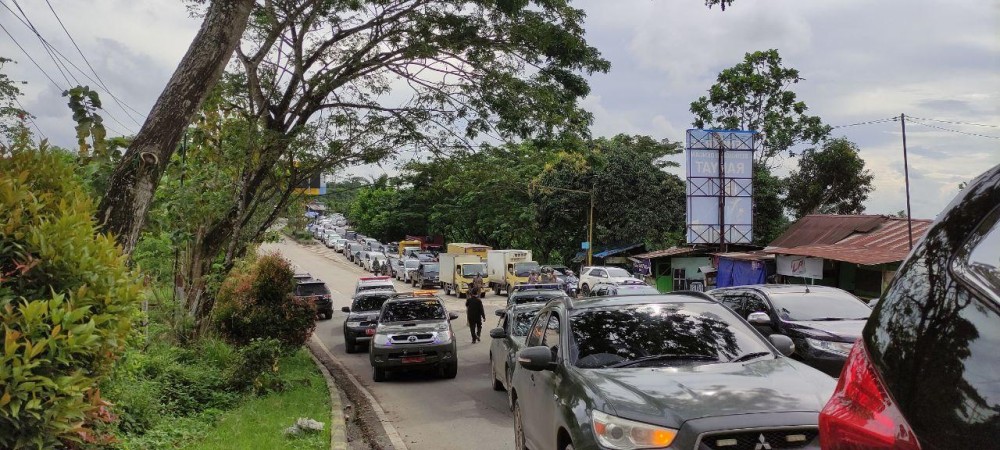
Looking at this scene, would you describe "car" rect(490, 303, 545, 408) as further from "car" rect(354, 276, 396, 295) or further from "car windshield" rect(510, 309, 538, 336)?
"car" rect(354, 276, 396, 295)

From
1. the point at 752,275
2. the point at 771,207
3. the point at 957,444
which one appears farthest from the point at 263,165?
the point at 771,207

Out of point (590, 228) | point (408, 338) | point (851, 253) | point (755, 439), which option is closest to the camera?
point (755, 439)

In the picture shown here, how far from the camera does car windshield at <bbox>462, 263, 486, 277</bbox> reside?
43000 mm

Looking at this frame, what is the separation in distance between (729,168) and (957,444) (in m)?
35.1

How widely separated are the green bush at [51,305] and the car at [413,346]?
8948mm

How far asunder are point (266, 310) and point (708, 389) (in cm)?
1301

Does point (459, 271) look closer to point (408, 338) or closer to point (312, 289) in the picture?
point (312, 289)

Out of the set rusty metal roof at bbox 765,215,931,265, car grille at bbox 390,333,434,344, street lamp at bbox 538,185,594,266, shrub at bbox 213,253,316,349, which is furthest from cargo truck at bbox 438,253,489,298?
car grille at bbox 390,333,434,344

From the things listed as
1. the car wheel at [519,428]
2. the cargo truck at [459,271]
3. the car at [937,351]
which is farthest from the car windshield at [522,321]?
the cargo truck at [459,271]

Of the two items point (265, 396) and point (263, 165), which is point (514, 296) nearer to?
point (263, 165)

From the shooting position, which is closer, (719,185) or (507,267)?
(719,185)

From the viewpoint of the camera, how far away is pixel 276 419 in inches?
373

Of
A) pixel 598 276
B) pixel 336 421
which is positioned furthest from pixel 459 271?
pixel 336 421

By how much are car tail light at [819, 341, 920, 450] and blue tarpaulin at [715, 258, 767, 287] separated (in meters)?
30.8
